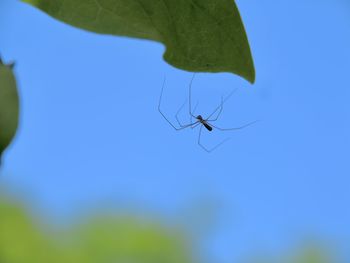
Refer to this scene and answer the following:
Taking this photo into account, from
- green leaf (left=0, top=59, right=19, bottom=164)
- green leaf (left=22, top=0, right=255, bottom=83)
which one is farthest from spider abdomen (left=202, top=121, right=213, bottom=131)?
green leaf (left=0, top=59, right=19, bottom=164)

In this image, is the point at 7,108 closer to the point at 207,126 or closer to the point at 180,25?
the point at 180,25

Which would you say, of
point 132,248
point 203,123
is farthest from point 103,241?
point 203,123

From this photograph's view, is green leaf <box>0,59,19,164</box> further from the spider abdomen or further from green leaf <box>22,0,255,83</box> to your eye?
the spider abdomen

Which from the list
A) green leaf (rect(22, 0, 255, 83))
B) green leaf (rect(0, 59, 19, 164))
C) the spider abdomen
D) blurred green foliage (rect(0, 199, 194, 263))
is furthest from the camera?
blurred green foliage (rect(0, 199, 194, 263))

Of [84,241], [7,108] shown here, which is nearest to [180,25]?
[7,108]

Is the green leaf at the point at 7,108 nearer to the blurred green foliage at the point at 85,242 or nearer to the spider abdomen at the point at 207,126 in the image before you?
the spider abdomen at the point at 207,126

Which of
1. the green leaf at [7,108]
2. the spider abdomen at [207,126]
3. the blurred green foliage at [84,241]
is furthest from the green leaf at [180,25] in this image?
the blurred green foliage at [84,241]
